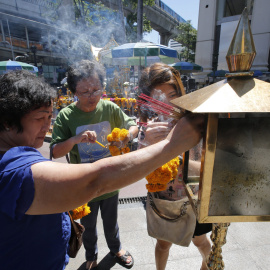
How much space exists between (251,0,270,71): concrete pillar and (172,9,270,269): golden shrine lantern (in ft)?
45.3

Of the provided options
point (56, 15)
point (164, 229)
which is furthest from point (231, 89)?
point (56, 15)

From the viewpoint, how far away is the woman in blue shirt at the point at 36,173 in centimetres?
65

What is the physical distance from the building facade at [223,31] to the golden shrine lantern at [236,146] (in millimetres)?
13110

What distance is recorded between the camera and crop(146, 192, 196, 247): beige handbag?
1.54 metres

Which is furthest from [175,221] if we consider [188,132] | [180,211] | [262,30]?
[262,30]

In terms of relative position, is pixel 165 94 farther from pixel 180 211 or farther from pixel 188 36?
pixel 188 36

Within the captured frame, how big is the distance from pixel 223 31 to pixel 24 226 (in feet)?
53.2

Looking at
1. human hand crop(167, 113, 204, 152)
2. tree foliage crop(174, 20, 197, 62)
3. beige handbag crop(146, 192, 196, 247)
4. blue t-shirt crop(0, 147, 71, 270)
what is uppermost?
tree foliage crop(174, 20, 197, 62)

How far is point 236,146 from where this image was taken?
66 centimetres

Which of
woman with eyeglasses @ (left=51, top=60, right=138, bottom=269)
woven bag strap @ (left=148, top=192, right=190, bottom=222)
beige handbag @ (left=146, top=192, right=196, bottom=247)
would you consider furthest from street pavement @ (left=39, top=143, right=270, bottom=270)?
woven bag strap @ (left=148, top=192, right=190, bottom=222)

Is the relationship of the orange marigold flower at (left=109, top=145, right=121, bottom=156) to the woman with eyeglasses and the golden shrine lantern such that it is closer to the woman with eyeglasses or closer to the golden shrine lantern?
the woman with eyeglasses

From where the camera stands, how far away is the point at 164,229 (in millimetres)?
1566

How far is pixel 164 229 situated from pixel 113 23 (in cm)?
1713

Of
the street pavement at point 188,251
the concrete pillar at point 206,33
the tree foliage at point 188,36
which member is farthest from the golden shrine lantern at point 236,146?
the tree foliage at point 188,36
